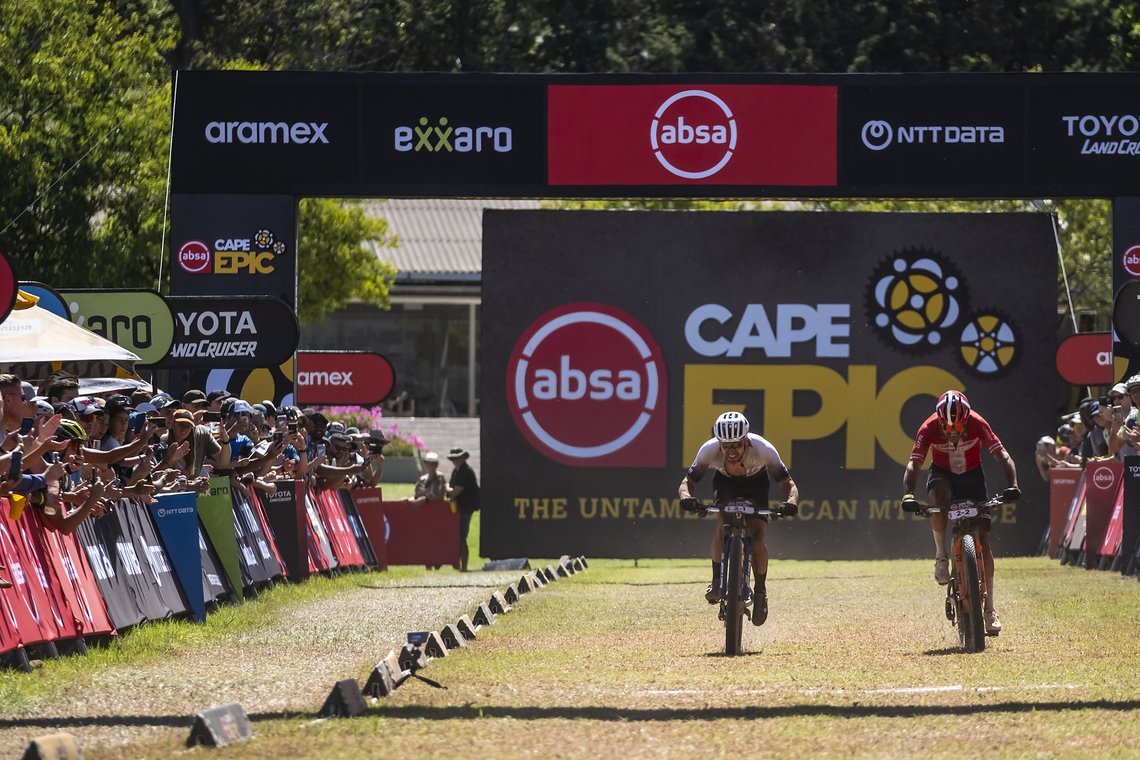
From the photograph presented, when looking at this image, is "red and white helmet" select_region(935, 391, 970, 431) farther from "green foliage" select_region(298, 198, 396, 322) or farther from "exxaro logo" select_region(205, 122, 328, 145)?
"green foliage" select_region(298, 198, 396, 322)

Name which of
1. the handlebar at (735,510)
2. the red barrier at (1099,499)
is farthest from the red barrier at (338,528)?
the handlebar at (735,510)

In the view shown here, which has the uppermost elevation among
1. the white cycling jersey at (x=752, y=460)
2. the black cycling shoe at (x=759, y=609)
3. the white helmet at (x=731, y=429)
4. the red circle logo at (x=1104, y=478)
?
the white helmet at (x=731, y=429)

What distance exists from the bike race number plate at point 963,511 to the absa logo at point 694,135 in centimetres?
1099

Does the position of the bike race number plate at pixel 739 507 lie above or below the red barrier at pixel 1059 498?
above

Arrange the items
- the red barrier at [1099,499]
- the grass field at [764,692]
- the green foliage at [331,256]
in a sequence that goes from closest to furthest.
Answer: the grass field at [764,692]
the red barrier at [1099,499]
the green foliage at [331,256]

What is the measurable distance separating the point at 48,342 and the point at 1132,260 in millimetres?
13512

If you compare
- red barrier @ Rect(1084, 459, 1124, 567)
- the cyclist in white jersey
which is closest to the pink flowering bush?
red barrier @ Rect(1084, 459, 1124, 567)

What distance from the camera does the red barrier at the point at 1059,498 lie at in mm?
26297

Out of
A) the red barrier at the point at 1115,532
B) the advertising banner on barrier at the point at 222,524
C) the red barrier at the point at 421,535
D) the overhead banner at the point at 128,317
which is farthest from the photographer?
the red barrier at the point at 421,535

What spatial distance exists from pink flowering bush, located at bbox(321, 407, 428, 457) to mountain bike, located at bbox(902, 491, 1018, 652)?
109 ft

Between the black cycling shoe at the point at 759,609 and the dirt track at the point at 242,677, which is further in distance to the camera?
the black cycling shoe at the point at 759,609

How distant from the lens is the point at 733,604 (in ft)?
46.3

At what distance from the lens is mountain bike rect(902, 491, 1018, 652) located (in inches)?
550

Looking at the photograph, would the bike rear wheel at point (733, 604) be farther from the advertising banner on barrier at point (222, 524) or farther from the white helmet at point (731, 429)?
the advertising banner on barrier at point (222, 524)
